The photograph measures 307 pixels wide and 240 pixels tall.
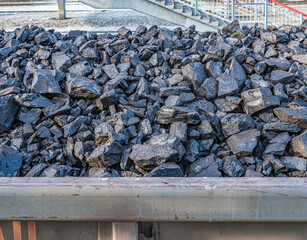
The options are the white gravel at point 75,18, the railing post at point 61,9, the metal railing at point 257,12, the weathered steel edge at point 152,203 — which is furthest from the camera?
the railing post at point 61,9

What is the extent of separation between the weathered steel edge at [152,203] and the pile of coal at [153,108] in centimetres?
96

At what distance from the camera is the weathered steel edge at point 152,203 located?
71.7 inches

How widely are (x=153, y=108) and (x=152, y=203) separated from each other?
1.99 metres

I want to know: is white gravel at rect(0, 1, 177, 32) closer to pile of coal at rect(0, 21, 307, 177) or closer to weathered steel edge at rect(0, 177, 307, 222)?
pile of coal at rect(0, 21, 307, 177)

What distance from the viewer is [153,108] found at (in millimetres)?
3707

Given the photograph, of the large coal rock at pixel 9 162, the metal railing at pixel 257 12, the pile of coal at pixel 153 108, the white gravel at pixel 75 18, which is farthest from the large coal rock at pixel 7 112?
the metal railing at pixel 257 12

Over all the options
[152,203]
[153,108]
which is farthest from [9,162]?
[152,203]

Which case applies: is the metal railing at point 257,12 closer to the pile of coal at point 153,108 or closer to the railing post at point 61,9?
the pile of coal at point 153,108

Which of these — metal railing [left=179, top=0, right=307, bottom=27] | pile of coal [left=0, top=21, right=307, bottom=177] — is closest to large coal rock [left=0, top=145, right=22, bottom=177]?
pile of coal [left=0, top=21, right=307, bottom=177]

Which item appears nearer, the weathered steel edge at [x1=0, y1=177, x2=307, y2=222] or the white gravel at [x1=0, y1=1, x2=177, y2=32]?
the weathered steel edge at [x1=0, y1=177, x2=307, y2=222]

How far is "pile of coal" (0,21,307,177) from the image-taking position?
122 inches

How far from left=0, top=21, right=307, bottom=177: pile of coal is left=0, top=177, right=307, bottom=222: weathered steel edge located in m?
0.96

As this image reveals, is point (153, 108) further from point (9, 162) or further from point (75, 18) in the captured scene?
point (75, 18)

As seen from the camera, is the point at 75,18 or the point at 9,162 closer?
the point at 9,162
